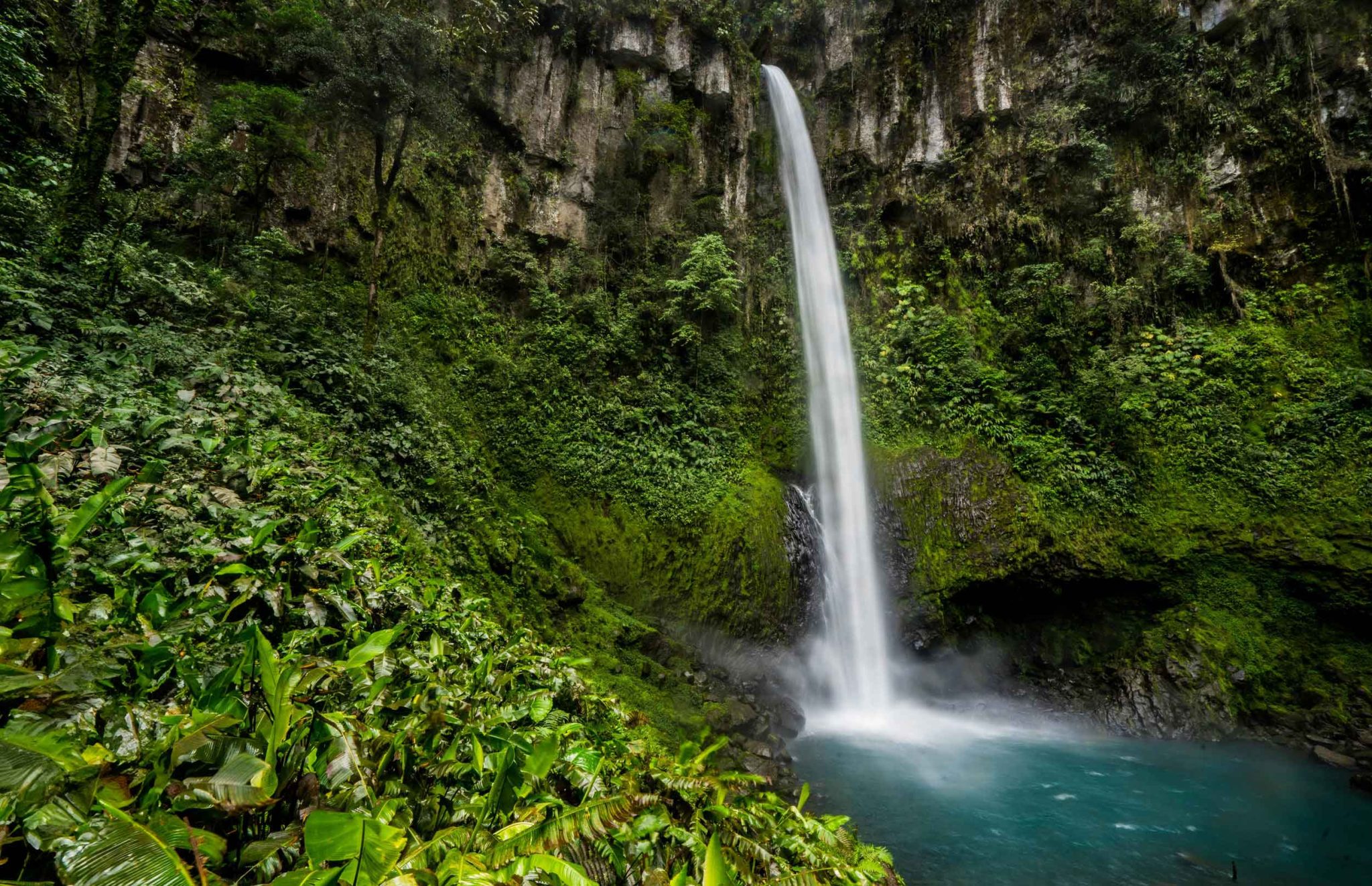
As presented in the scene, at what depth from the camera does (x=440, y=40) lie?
22.8ft

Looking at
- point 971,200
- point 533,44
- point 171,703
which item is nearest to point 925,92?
point 971,200

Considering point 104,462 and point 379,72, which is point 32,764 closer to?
point 104,462

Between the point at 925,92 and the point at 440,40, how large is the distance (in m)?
11.8

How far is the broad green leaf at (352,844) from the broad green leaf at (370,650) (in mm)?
407

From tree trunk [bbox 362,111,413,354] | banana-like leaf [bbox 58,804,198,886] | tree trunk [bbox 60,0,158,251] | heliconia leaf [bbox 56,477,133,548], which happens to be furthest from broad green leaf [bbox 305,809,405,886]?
tree trunk [bbox 362,111,413,354]

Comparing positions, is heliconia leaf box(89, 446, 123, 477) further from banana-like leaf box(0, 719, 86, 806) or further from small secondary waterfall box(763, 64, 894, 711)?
small secondary waterfall box(763, 64, 894, 711)

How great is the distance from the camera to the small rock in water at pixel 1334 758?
7.32 metres

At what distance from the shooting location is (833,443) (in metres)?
11.6

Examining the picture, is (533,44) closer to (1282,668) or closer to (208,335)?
(208,335)

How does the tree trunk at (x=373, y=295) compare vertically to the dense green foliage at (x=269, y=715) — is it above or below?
above

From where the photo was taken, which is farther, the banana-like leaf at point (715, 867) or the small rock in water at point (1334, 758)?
the small rock in water at point (1334, 758)

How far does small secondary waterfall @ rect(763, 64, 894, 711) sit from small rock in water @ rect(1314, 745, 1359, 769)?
18.3 feet

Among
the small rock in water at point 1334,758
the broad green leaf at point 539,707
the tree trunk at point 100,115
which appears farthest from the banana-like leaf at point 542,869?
the small rock in water at point 1334,758

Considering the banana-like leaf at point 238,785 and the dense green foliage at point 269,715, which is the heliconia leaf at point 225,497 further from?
the banana-like leaf at point 238,785
